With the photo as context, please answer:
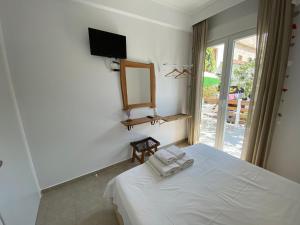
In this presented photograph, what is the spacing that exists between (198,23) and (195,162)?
2.63 metres

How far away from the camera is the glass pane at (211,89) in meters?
2.60

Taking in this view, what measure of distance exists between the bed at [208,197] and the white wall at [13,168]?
770 millimetres

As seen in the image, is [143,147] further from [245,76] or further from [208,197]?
[245,76]

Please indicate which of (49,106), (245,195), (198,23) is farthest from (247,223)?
(198,23)

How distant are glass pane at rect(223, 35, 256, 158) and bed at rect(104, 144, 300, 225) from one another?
1.15 m

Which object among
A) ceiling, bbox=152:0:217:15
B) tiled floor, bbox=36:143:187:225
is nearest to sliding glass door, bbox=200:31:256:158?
ceiling, bbox=152:0:217:15

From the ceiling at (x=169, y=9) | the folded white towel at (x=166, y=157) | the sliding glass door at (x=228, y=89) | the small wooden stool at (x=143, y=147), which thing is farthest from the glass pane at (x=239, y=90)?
the folded white towel at (x=166, y=157)

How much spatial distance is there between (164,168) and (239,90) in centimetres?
196

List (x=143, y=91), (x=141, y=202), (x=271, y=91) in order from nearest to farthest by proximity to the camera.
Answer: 1. (x=141, y=202)
2. (x=271, y=91)
3. (x=143, y=91)

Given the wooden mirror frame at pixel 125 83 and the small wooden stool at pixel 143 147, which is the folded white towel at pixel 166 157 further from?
the wooden mirror frame at pixel 125 83

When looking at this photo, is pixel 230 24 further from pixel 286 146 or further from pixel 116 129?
pixel 116 129

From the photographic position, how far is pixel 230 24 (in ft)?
7.39

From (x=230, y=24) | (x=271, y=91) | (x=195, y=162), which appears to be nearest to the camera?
(x=195, y=162)

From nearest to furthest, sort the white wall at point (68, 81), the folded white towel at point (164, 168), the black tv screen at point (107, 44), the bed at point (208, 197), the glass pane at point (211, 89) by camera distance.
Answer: the bed at point (208, 197), the folded white towel at point (164, 168), the white wall at point (68, 81), the black tv screen at point (107, 44), the glass pane at point (211, 89)
